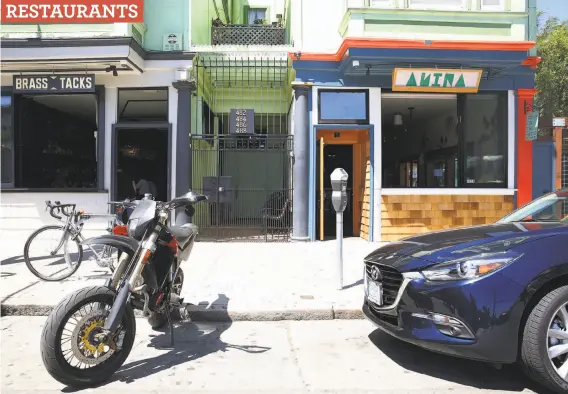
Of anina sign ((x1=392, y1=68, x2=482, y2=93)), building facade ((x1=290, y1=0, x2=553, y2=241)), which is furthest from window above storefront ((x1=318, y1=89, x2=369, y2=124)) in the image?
anina sign ((x1=392, y1=68, x2=482, y2=93))

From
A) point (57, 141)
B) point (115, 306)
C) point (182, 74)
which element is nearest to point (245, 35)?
point (182, 74)

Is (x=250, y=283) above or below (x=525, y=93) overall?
below

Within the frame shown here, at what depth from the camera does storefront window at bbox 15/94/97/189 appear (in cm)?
1073

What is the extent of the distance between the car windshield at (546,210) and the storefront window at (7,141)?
35.0 feet

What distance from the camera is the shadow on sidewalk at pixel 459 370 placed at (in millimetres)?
3496

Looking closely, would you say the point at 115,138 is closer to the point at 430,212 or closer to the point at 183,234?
the point at 183,234

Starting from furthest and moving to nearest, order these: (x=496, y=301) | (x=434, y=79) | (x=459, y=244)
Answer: (x=434, y=79) < (x=459, y=244) < (x=496, y=301)

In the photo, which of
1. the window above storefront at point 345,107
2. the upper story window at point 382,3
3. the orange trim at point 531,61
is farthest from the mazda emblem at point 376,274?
the orange trim at point 531,61

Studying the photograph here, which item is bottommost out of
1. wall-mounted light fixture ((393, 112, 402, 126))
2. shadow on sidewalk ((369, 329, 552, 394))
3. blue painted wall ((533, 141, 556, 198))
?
shadow on sidewalk ((369, 329, 552, 394))

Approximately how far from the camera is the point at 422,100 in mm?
10688

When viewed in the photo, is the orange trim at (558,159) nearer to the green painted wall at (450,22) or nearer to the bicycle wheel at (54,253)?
the green painted wall at (450,22)

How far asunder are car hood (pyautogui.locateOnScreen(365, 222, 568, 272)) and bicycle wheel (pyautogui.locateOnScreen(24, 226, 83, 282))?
487cm

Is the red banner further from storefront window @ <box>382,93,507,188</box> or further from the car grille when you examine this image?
the car grille

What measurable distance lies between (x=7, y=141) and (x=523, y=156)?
40.5ft
